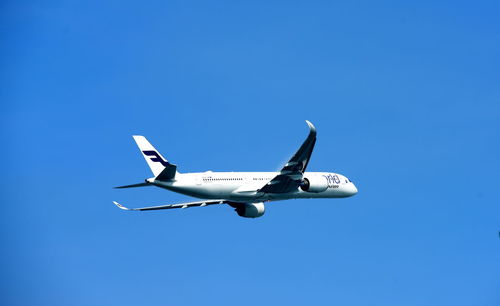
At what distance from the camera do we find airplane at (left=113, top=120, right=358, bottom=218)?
6091 cm

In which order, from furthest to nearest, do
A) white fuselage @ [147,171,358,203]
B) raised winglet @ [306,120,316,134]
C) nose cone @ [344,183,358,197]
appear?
nose cone @ [344,183,358,197] < white fuselage @ [147,171,358,203] < raised winglet @ [306,120,316,134]

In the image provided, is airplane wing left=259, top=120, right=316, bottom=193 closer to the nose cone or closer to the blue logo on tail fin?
the blue logo on tail fin

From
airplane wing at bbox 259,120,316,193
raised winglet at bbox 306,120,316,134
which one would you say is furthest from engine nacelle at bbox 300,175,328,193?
raised winglet at bbox 306,120,316,134

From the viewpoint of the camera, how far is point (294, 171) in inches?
2469

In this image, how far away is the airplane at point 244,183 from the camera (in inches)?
2398

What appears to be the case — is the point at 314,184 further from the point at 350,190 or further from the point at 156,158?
the point at 156,158

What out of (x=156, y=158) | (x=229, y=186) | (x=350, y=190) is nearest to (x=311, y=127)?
(x=229, y=186)

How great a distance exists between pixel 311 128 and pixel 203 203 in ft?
66.3

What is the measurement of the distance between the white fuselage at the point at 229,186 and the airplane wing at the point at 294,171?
46.8 inches

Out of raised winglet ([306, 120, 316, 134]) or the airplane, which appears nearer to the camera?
raised winglet ([306, 120, 316, 134])

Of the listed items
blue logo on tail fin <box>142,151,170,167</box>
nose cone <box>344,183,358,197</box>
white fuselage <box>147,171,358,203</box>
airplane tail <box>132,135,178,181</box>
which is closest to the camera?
white fuselage <box>147,171,358,203</box>

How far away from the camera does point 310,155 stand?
6041 cm

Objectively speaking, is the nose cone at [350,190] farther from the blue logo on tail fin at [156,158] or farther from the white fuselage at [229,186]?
the blue logo on tail fin at [156,158]

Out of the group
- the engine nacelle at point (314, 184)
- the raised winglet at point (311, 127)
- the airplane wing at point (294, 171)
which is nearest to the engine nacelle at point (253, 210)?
the engine nacelle at point (314, 184)
